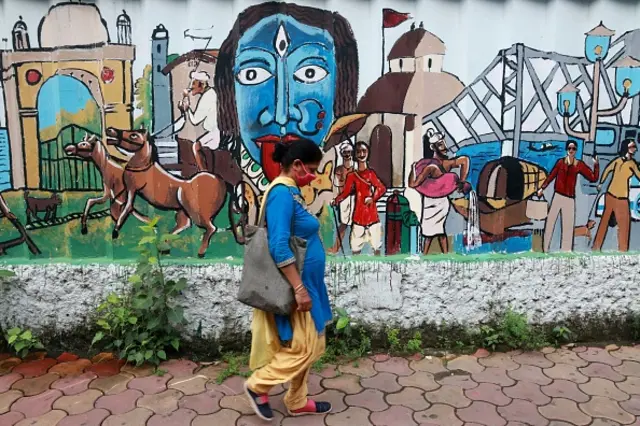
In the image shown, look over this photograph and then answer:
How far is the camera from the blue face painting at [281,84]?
11.0 feet

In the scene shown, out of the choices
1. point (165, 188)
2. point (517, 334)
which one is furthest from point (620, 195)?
point (165, 188)

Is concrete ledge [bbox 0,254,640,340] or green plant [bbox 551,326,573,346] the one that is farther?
green plant [bbox 551,326,573,346]

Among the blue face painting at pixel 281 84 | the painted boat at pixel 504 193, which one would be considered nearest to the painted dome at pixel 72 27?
the blue face painting at pixel 281 84

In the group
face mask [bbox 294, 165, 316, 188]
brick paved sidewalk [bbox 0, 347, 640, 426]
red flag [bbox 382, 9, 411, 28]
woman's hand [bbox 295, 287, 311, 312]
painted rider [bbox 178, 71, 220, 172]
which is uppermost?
red flag [bbox 382, 9, 411, 28]

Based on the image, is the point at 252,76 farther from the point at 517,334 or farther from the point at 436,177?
the point at 517,334

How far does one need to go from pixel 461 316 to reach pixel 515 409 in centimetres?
85

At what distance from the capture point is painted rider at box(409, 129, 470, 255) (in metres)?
3.55

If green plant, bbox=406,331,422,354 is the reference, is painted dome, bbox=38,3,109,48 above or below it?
above

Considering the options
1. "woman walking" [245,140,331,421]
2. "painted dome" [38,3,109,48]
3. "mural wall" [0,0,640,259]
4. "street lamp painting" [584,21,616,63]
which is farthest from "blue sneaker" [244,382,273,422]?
"street lamp painting" [584,21,616,63]

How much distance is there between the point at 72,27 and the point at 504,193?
3.03 m

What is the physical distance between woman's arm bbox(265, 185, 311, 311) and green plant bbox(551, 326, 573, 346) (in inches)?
83.3

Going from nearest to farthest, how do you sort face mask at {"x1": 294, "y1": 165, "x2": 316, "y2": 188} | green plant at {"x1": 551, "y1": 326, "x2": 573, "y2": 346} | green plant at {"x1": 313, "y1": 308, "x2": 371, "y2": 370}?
face mask at {"x1": 294, "y1": 165, "x2": 316, "y2": 188}, green plant at {"x1": 313, "y1": 308, "x2": 371, "y2": 370}, green plant at {"x1": 551, "y1": 326, "x2": 573, "y2": 346}

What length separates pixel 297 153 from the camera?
8.60ft

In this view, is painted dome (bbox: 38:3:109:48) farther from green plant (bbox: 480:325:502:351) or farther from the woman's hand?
green plant (bbox: 480:325:502:351)
